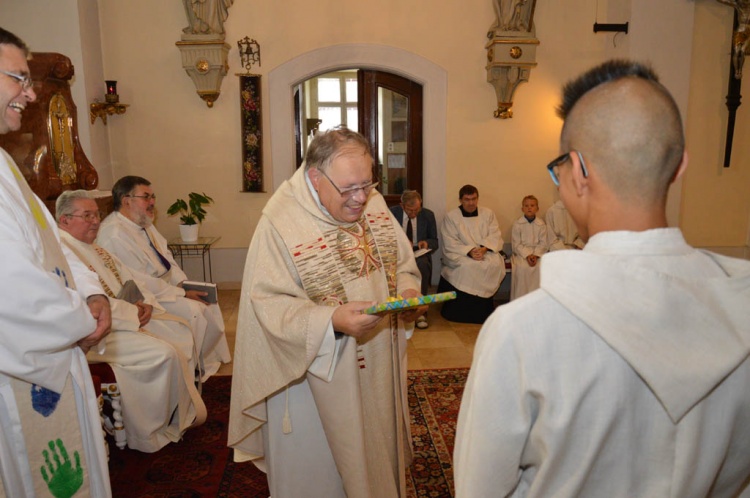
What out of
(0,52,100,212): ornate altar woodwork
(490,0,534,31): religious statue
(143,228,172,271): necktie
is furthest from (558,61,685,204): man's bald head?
(490,0,534,31): religious statue

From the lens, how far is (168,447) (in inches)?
137

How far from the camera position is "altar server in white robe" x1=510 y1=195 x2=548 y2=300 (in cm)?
643

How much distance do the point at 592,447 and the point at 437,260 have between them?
249 inches

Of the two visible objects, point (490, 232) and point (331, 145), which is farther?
point (490, 232)

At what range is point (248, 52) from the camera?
6820 mm

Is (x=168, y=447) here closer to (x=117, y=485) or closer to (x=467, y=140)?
(x=117, y=485)

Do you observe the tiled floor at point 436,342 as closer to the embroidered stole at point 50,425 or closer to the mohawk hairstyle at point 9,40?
the embroidered stole at point 50,425

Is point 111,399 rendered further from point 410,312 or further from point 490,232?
point 490,232

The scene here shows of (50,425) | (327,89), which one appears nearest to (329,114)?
(327,89)

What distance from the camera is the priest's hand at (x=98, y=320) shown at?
6.87 ft

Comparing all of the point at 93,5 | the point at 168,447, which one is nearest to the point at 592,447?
the point at 168,447

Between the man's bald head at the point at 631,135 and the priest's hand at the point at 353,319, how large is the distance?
1.11m

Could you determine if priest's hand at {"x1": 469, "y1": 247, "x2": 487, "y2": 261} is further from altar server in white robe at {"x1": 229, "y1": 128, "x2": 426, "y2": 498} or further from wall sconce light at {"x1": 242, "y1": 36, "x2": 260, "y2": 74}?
altar server in white robe at {"x1": 229, "y1": 128, "x2": 426, "y2": 498}

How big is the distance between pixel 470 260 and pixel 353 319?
4.55 metres
